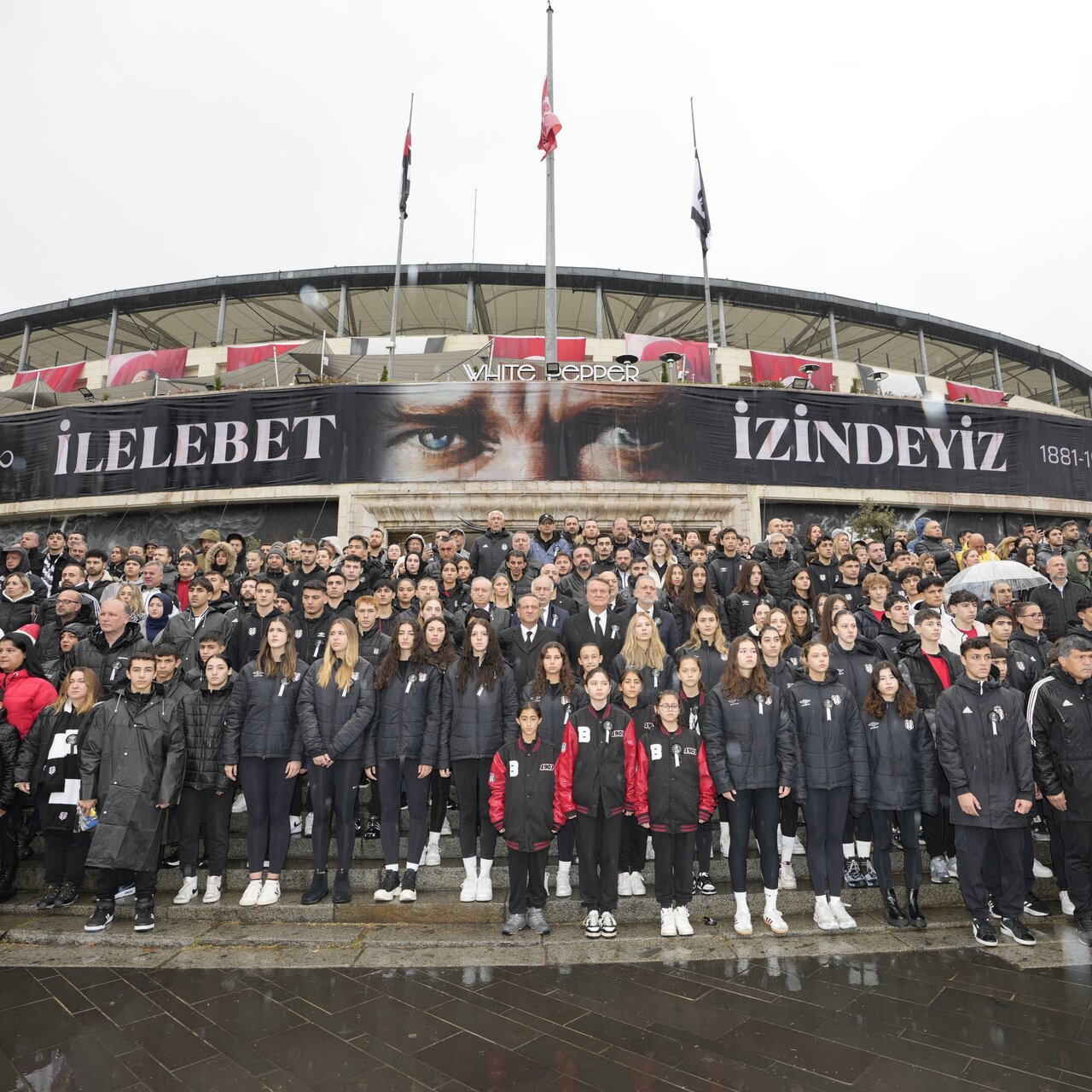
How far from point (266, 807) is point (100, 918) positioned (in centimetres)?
122

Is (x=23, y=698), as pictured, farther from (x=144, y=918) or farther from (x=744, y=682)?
(x=744, y=682)

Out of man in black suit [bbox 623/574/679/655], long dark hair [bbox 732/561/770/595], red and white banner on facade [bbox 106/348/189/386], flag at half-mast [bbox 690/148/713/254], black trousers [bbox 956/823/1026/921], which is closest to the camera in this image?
black trousers [bbox 956/823/1026/921]

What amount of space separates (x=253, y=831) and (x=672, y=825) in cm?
297

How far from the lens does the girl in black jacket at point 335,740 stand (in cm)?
490

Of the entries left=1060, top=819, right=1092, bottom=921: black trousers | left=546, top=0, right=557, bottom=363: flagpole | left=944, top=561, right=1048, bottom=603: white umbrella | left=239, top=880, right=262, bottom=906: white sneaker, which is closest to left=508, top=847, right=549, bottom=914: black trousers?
left=239, top=880, right=262, bottom=906: white sneaker

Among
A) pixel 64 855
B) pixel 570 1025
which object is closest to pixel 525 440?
pixel 64 855

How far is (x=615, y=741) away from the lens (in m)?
4.70

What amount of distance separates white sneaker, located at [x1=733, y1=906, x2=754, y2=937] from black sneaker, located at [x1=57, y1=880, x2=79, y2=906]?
15.5 feet

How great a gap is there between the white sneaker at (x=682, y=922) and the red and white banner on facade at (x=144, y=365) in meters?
23.7

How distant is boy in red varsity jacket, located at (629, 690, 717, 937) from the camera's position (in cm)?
454

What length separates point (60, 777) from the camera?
15.9ft

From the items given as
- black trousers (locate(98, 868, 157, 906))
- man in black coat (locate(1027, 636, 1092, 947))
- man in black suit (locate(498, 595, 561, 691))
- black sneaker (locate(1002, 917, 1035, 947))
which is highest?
man in black suit (locate(498, 595, 561, 691))

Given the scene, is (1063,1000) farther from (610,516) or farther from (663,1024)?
(610,516)

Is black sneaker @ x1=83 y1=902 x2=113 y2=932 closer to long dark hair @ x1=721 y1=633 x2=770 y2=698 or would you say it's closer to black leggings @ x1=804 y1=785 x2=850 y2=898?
long dark hair @ x1=721 y1=633 x2=770 y2=698
